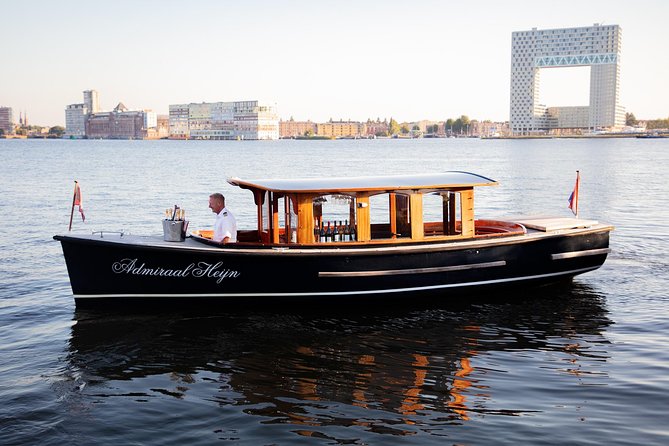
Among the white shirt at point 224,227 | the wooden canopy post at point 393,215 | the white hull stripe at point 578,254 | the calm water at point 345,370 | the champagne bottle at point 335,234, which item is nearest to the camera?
the calm water at point 345,370

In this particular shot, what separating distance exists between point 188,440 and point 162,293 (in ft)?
17.5

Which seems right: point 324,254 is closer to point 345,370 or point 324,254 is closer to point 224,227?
point 224,227

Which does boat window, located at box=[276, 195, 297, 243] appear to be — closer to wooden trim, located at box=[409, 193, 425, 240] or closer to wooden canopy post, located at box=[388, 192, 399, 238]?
wooden canopy post, located at box=[388, 192, 399, 238]

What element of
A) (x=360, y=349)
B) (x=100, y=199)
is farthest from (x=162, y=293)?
(x=100, y=199)

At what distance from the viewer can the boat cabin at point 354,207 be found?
46.8 ft

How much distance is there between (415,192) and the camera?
14.9m

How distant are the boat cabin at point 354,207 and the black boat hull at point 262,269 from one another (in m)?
0.37

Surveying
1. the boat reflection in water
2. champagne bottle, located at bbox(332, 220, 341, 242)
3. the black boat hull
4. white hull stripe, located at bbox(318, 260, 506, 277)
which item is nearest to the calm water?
the boat reflection in water

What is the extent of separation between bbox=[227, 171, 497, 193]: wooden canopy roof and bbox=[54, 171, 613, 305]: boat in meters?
0.02

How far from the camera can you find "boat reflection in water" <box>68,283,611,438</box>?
9.93m

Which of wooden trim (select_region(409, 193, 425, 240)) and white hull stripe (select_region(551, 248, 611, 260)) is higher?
wooden trim (select_region(409, 193, 425, 240))

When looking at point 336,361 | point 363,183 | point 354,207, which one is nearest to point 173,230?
point 354,207

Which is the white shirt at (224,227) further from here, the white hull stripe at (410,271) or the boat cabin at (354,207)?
the white hull stripe at (410,271)

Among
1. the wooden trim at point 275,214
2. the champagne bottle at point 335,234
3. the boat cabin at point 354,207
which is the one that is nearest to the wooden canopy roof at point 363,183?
the boat cabin at point 354,207
